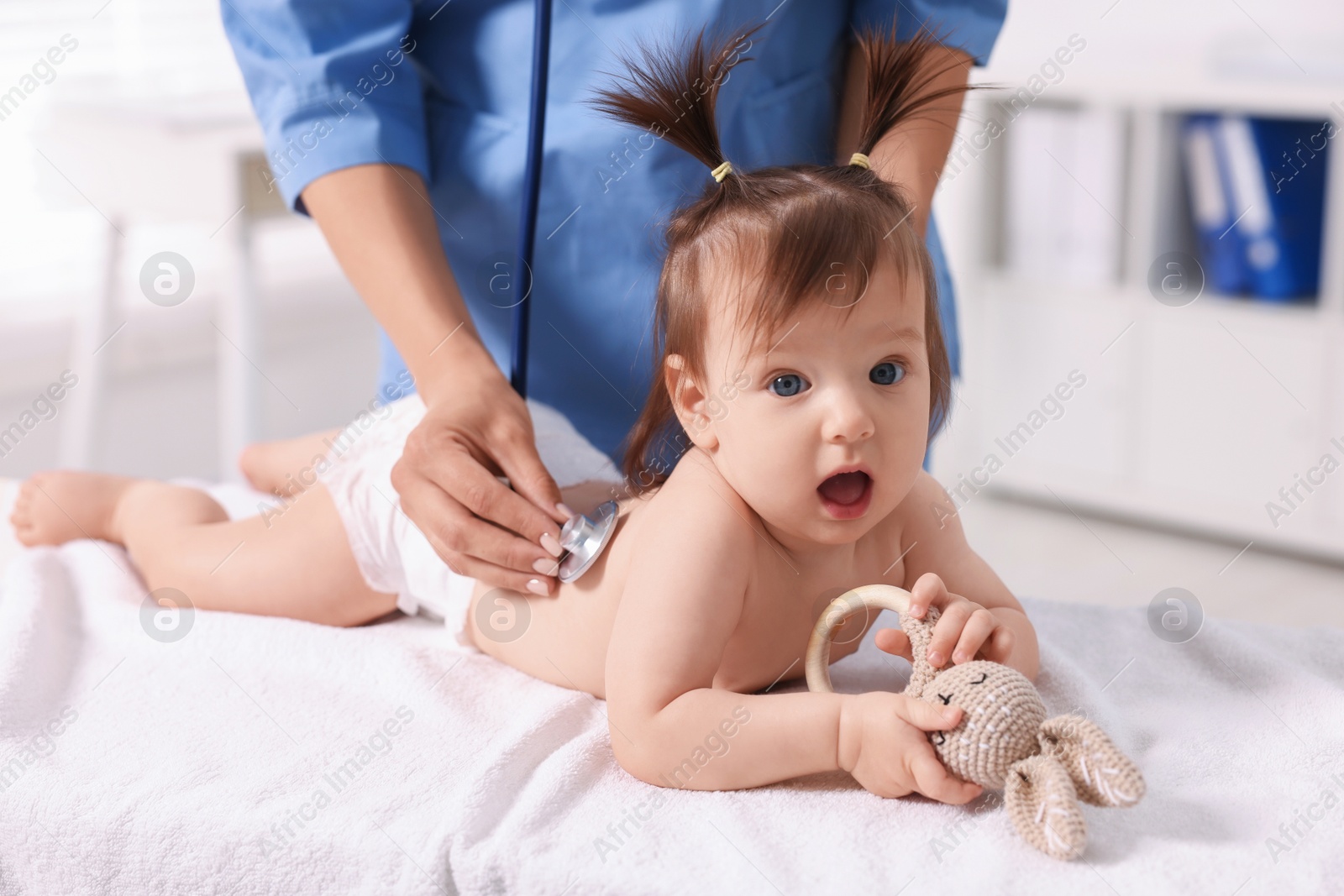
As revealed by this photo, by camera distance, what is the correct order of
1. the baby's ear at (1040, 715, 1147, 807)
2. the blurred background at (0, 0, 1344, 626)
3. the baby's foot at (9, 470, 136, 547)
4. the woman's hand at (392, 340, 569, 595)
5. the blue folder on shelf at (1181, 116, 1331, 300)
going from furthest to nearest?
the blue folder on shelf at (1181, 116, 1331, 300) → the blurred background at (0, 0, 1344, 626) → the baby's foot at (9, 470, 136, 547) → the woman's hand at (392, 340, 569, 595) → the baby's ear at (1040, 715, 1147, 807)

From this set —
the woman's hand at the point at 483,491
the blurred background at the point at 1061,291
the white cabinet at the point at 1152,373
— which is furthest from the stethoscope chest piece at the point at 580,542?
the white cabinet at the point at 1152,373

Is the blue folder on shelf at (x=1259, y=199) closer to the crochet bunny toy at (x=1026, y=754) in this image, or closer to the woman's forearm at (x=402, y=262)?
the woman's forearm at (x=402, y=262)

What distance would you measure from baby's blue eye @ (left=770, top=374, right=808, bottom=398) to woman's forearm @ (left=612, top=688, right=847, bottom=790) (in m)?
0.17

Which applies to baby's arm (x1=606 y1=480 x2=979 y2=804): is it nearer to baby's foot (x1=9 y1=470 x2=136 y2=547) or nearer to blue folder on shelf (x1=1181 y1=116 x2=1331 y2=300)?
baby's foot (x1=9 y1=470 x2=136 y2=547)

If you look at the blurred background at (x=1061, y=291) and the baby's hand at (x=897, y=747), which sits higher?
the baby's hand at (x=897, y=747)

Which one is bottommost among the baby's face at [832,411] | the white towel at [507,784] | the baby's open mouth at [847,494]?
the white towel at [507,784]

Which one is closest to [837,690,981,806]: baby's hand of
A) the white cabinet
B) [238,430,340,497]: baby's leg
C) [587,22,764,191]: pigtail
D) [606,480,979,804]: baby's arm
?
[606,480,979,804]: baby's arm

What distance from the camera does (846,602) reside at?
72 centimetres

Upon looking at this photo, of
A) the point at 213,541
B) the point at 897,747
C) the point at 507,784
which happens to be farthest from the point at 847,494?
the point at 213,541

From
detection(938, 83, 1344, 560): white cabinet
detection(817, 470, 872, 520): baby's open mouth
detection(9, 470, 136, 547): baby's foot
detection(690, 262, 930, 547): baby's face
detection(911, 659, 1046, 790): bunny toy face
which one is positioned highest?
detection(690, 262, 930, 547): baby's face

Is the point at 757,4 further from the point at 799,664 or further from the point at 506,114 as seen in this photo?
the point at 799,664

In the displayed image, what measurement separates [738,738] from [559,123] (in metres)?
0.51

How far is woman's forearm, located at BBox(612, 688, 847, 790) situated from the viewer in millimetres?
682

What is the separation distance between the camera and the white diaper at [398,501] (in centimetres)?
95
